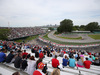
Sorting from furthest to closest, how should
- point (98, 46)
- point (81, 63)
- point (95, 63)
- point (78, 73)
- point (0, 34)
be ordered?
point (0, 34) < point (98, 46) < point (95, 63) < point (81, 63) < point (78, 73)

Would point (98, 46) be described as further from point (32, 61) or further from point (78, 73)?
point (32, 61)

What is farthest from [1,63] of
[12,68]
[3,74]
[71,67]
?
[71,67]

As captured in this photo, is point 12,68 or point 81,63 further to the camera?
point 81,63

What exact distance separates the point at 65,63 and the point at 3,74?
4.29m

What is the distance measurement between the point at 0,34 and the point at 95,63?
41.0m

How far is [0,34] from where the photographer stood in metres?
32.0

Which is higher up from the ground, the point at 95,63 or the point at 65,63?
the point at 65,63

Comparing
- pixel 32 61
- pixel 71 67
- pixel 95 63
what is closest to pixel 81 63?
pixel 71 67

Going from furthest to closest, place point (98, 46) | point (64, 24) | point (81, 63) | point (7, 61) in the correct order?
point (64, 24)
point (98, 46)
point (81, 63)
point (7, 61)

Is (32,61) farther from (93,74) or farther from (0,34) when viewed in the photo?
(0,34)

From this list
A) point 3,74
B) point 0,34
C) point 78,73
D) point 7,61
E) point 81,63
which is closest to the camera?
point 3,74

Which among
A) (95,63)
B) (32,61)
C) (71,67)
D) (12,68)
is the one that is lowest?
(95,63)

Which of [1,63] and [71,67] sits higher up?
[1,63]

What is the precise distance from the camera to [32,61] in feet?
11.6
